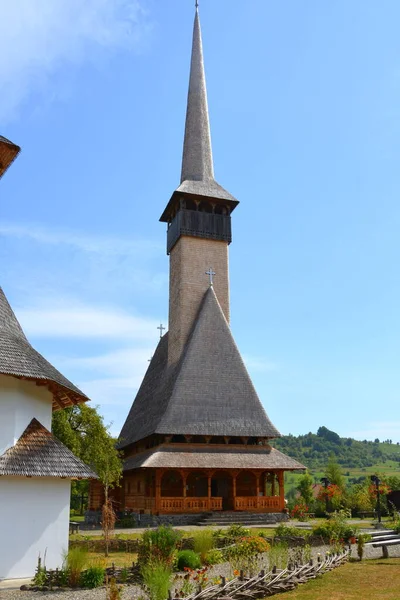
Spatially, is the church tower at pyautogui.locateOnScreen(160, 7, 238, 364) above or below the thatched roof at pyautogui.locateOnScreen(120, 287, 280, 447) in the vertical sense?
above

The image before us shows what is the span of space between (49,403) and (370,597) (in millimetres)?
9072

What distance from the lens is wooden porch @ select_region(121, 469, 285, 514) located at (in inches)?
1066

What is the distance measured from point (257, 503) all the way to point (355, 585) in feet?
55.4

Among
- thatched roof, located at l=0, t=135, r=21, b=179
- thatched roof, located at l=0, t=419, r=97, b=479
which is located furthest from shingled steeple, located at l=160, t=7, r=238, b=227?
thatched roof, located at l=0, t=419, r=97, b=479

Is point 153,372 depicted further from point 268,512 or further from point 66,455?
point 66,455

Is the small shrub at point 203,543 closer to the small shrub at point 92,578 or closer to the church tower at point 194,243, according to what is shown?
the small shrub at point 92,578

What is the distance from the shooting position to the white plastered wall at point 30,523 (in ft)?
41.5

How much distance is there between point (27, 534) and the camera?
1291 centimetres

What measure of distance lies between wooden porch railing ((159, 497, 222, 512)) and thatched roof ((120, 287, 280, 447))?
122 inches

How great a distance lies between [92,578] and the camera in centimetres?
1131

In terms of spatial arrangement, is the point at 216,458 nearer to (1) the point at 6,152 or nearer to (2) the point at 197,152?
(1) the point at 6,152

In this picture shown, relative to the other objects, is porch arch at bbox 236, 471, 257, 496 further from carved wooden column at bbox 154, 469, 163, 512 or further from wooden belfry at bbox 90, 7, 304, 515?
carved wooden column at bbox 154, 469, 163, 512

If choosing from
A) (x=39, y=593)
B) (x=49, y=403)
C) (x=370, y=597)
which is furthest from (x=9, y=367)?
(x=370, y=597)

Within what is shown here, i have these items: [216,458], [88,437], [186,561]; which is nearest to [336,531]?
[186,561]
